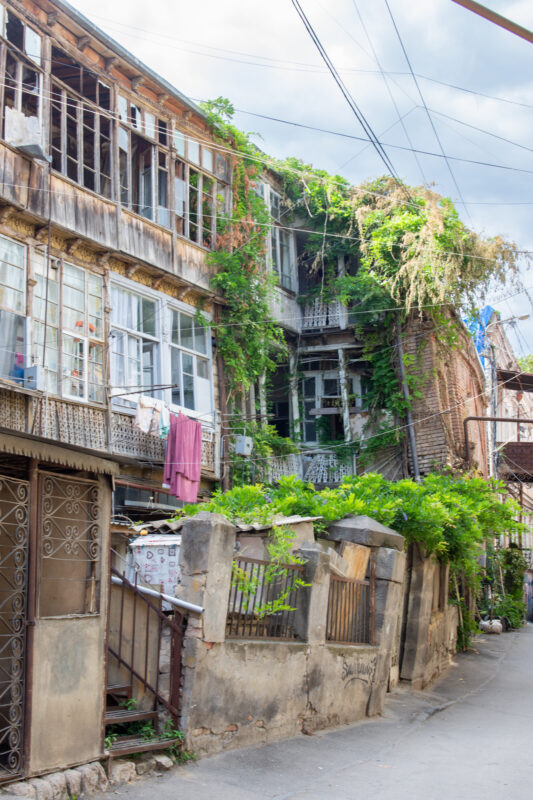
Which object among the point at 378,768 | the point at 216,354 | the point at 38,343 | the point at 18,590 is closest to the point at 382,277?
the point at 216,354

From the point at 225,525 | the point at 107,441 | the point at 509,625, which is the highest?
the point at 107,441

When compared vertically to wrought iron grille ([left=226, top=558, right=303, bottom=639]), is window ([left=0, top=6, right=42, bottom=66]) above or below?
above

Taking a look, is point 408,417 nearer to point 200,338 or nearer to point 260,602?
point 200,338

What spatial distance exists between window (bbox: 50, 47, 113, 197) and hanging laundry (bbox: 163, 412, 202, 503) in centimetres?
453

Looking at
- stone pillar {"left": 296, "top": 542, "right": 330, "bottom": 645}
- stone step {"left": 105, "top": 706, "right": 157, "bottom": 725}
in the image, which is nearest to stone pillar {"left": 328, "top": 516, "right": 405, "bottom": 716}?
stone pillar {"left": 296, "top": 542, "right": 330, "bottom": 645}

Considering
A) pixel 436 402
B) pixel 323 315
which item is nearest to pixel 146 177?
pixel 323 315

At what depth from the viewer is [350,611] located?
10.7 meters

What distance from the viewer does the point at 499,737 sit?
9.74m

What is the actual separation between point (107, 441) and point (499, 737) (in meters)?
7.73

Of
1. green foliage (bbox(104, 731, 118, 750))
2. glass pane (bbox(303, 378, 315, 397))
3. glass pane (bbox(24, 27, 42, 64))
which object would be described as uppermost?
→ glass pane (bbox(24, 27, 42, 64))

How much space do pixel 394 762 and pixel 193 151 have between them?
44.0 feet

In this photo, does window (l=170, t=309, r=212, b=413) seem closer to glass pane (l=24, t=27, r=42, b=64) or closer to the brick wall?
glass pane (l=24, t=27, r=42, b=64)

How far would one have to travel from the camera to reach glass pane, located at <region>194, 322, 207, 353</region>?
17234 millimetres

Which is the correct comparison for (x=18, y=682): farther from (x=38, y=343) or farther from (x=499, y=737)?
(x=38, y=343)
